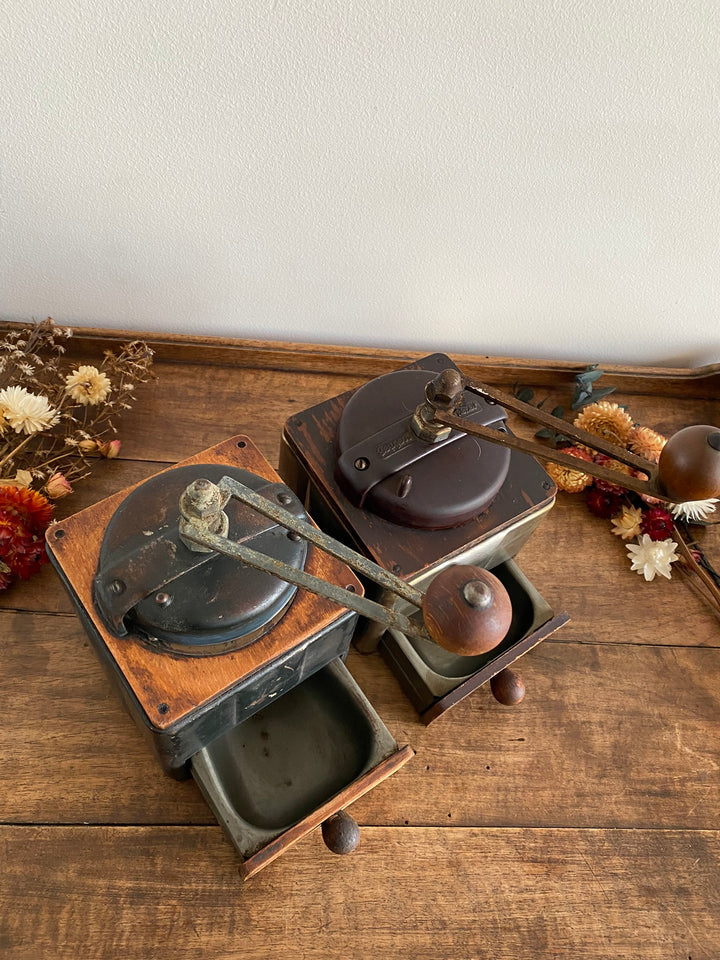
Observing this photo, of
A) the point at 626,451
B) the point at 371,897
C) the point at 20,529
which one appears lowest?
the point at 371,897

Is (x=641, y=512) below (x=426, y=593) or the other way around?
below

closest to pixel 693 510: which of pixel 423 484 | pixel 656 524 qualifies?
pixel 656 524

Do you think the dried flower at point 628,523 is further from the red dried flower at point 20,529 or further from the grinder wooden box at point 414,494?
the red dried flower at point 20,529

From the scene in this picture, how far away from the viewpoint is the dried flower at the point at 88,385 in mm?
956

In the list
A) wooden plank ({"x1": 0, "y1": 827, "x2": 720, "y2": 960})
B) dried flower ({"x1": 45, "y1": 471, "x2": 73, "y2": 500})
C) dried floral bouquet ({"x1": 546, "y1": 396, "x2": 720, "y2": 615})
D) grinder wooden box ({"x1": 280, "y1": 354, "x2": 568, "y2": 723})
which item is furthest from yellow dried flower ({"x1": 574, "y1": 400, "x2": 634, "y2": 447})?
dried flower ({"x1": 45, "y1": 471, "x2": 73, "y2": 500})

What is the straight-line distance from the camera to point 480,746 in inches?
35.4

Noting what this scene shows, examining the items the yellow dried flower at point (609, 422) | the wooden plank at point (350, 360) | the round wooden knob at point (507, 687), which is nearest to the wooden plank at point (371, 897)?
the round wooden knob at point (507, 687)

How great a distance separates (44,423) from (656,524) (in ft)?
3.08

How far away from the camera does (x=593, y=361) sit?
1.22 meters

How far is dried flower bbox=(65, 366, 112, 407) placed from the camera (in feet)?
3.14

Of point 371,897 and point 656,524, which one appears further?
point 656,524

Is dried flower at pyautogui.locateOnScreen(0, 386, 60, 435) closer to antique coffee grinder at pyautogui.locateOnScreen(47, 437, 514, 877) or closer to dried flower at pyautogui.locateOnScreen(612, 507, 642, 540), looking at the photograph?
antique coffee grinder at pyautogui.locateOnScreen(47, 437, 514, 877)

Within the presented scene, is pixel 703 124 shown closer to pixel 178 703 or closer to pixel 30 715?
pixel 178 703

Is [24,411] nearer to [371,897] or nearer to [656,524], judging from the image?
[371,897]
